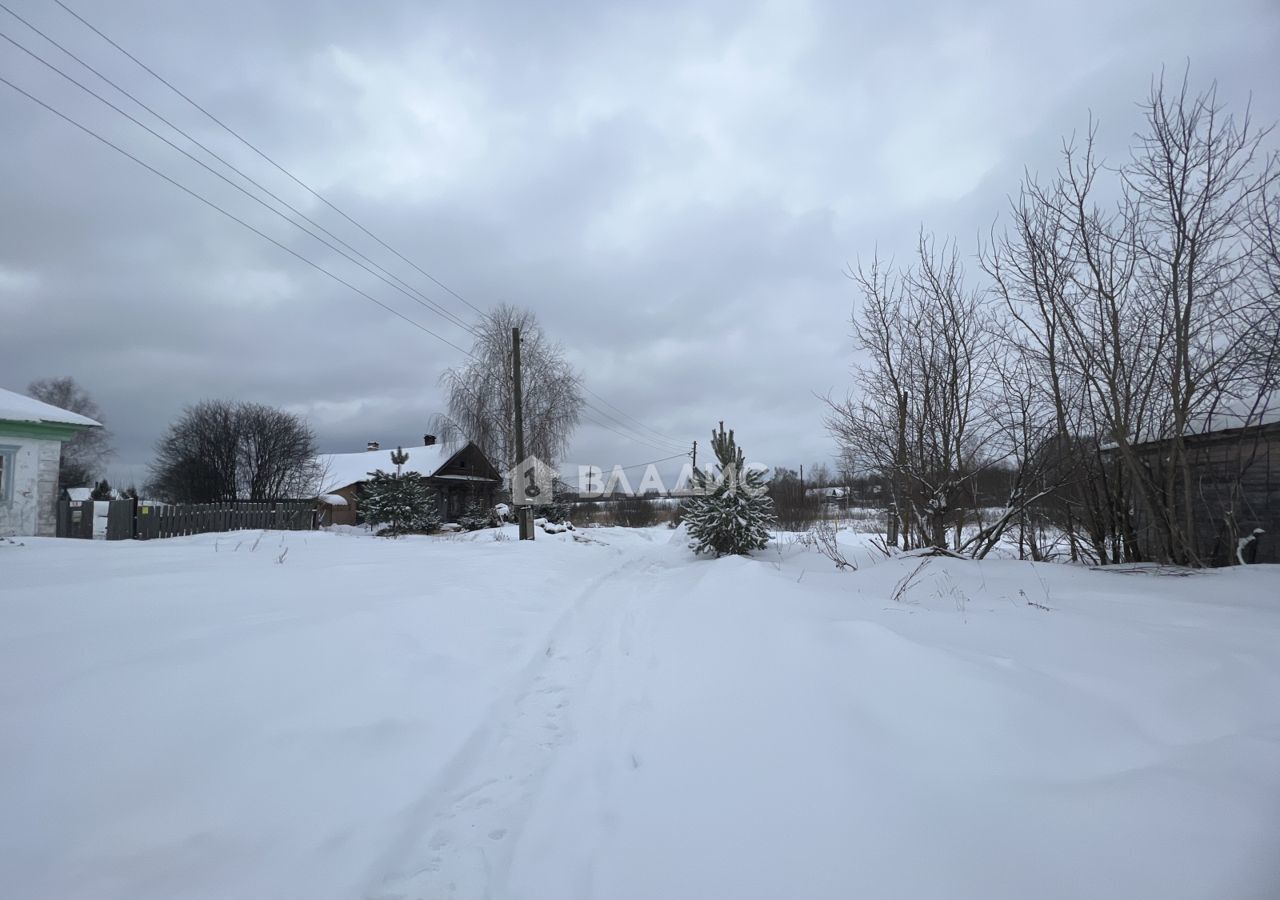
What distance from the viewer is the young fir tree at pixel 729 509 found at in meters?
11.0

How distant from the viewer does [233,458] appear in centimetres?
2750

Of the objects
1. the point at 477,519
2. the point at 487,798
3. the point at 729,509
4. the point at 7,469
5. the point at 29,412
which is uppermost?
the point at 29,412

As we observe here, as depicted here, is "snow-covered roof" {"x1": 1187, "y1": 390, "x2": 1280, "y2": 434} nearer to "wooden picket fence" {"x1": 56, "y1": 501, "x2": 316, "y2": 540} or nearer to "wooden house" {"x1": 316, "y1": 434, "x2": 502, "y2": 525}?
"wooden picket fence" {"x1": 56, "y1": 501, "x2": 316, "y2": 540}

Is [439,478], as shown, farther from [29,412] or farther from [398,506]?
[29,412]

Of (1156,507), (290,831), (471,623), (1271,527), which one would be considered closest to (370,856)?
(290,831)

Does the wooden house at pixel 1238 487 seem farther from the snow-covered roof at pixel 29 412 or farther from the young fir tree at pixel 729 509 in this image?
the snow-covered roof at pixel 29 412

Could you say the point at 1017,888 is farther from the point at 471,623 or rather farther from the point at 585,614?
the point at 585,614

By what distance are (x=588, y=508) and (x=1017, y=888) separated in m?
A: 32.2

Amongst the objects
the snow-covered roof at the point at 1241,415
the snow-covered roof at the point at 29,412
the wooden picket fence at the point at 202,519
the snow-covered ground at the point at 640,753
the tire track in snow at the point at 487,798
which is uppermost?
the snow-covered roof at the point at 29,412

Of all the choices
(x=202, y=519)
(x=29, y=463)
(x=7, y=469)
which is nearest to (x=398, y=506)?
(x=202, y=519)

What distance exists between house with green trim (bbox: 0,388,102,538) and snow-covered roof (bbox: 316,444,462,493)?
1645 centimetres

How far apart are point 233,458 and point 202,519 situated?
53.6 feet

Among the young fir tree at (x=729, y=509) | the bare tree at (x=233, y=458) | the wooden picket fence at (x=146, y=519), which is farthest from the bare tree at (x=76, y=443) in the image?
the young fir tree at (x=729, y=509)

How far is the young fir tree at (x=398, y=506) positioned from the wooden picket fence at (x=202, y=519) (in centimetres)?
316
